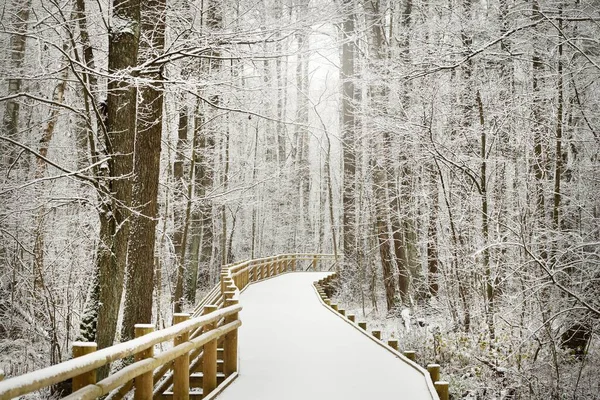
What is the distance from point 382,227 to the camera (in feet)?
60.4

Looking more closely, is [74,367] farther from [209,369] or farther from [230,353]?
[230,353]

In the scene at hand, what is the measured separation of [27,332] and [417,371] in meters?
10.8

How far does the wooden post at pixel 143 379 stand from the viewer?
186 inches

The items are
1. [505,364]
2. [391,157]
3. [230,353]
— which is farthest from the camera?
[391,157]

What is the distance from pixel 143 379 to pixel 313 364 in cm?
346

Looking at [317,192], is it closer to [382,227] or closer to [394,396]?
[382,227]

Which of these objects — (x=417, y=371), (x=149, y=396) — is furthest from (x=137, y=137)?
(x=417, y=371)

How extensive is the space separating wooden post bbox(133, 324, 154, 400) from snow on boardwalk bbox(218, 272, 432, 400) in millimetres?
1304

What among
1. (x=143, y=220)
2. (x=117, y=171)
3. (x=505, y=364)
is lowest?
(x=505, y=364)

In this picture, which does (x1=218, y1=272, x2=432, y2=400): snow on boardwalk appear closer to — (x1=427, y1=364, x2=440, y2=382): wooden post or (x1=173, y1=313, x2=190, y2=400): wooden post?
(x1=427, y1=364, x2=440, y2=382): wooden post

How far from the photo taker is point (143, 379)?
4746 millimetres

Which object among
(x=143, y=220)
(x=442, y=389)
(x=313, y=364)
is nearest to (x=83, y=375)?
(x=442, y=389)

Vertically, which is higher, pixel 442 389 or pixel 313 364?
pixel 442 389

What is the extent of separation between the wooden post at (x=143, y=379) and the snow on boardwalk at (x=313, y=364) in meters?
1.30
